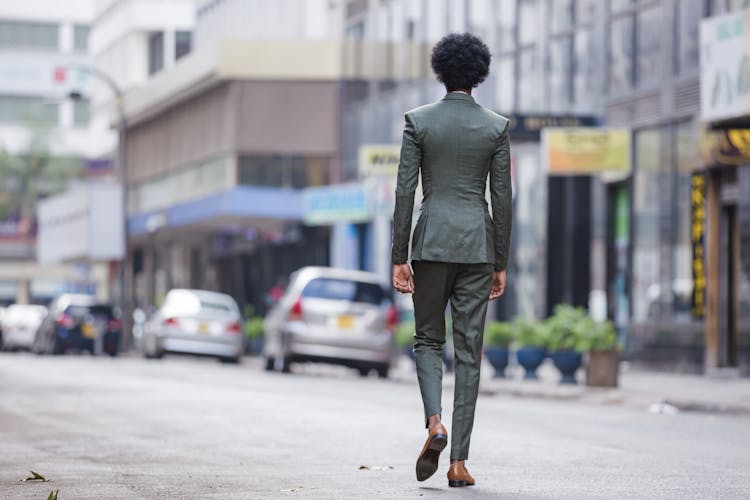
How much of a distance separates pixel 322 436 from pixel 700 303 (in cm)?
1598

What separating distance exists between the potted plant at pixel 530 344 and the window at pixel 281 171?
28.3 m

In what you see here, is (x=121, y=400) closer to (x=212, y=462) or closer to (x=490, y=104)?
(x=212, y=462)

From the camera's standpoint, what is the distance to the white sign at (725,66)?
24.6m

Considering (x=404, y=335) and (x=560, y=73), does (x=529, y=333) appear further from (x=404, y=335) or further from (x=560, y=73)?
(x=560, y=73)

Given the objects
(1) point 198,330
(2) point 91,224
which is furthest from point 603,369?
(2) point 91,224

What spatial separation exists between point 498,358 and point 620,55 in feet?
23.9

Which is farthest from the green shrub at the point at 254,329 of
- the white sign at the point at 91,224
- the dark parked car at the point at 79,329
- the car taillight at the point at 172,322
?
the white sign at the point at 91,224

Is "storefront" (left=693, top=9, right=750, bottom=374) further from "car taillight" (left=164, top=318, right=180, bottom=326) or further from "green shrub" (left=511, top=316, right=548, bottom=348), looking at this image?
"car taillight" (left=164, top=318, right=180, bottom=326)

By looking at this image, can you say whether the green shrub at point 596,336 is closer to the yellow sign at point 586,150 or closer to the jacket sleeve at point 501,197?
the yellow sign at point 586,150

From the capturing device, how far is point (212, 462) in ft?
36.7

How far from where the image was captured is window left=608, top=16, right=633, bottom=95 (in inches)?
1265

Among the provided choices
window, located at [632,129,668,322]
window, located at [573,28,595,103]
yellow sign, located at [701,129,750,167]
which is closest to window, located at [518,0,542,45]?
window, located at [573,28,595,103]

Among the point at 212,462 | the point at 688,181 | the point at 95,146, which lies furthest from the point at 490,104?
the point at 95,146

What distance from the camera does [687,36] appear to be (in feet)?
96.7
